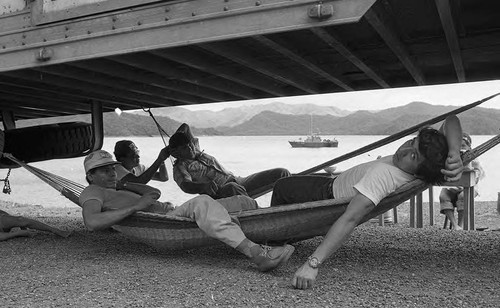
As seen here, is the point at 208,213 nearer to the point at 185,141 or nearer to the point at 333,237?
the point at 333,237

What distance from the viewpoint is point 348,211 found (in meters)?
3.37

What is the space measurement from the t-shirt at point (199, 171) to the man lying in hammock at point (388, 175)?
75.5 inches

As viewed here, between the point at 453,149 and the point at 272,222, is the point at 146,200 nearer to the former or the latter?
the point at 272,222

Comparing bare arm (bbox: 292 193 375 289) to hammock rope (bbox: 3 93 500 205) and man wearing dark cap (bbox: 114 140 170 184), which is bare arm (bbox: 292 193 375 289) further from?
man wearing dark cap (bbox: 114 140 170 184)

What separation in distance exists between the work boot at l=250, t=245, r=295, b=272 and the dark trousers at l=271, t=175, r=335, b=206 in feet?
A: 1.79

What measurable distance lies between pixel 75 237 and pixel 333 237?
3.10 m

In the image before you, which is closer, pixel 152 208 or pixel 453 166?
pixel 453 166

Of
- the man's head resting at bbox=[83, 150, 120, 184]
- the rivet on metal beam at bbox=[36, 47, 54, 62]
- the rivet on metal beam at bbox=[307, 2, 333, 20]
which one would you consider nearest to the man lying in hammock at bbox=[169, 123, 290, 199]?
the man's head resting at bbox=[83, 150, 120, 184]

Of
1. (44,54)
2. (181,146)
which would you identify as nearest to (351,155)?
(181,146)

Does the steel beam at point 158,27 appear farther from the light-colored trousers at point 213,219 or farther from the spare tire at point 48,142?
the spare tire at point 48,142

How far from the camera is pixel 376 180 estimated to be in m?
3.47

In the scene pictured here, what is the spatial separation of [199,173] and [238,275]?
200cm

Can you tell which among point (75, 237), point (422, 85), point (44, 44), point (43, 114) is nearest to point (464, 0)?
point (422, 85)

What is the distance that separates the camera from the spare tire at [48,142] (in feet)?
21.3
